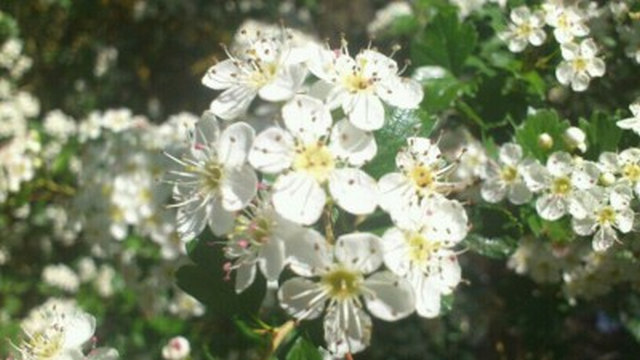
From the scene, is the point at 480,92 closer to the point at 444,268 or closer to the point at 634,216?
the point at 634,216

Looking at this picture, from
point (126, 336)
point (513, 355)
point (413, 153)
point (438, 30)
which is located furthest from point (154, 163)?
point (513, 355)

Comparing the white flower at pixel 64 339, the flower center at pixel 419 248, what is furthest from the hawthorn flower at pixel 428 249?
the white flower at pixel 64 339

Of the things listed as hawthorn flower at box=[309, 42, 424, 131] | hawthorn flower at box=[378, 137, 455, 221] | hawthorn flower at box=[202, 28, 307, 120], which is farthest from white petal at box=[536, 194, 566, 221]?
hawthorn flower at box=[202, 28, 307, 120]

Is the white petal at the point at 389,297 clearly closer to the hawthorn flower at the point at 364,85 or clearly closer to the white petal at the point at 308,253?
the white petal at the point at 308,253

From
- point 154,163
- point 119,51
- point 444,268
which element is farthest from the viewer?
point 119,51

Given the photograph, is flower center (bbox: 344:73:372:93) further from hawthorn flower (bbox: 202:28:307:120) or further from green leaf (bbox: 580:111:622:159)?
green leaf (bbox: 580:111:622:159)
